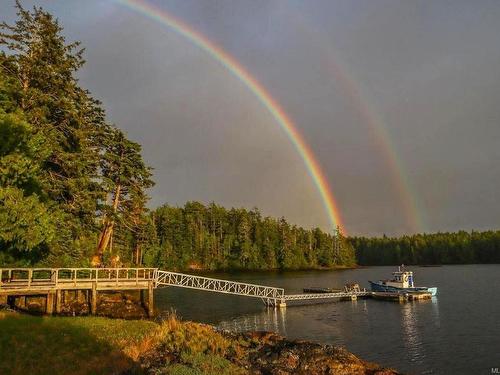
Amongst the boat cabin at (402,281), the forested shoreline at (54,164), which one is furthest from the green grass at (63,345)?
the boat cabin at (402,281)

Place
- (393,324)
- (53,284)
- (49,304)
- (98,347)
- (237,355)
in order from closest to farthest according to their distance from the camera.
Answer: (98,347) → (237,355) → (49,304) → (53,284) → (393,324)

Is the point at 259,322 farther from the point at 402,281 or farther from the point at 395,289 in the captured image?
the point at 402,281

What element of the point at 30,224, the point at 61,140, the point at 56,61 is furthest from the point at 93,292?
the point at 56,61

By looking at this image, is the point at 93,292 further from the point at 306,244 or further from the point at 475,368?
the point at 306,244

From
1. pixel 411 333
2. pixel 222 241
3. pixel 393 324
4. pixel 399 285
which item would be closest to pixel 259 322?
pixel 393 324

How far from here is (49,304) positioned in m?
29.4

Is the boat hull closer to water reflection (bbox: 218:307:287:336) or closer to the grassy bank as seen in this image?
water reflection (bbox: 218:307:287:336)

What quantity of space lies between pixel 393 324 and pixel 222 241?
111209 millimetres

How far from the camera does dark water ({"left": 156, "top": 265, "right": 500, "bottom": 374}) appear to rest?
27.2 metres

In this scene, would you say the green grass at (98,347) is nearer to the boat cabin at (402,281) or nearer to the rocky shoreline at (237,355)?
the rocky shoreline at (237,355)

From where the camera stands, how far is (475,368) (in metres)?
24.8

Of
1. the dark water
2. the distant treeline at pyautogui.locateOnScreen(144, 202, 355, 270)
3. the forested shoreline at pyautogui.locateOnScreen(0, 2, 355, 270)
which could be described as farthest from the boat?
the distant treeline at pyautogui.locateOnScreen(144, 202, 355, 270)

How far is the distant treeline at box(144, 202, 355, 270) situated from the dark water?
7106 cm

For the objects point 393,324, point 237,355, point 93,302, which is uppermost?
point 93,302
